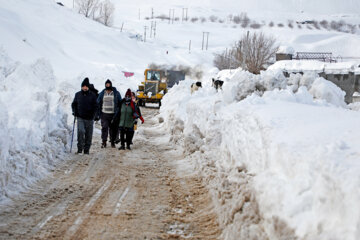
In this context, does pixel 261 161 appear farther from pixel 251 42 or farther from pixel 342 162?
pixel 251 42

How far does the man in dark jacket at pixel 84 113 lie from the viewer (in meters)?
11.2

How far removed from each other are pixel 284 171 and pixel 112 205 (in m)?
3.10

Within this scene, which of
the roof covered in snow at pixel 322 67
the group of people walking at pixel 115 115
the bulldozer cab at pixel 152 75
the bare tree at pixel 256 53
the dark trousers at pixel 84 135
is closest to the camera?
the dark trousers at pixel 84 135

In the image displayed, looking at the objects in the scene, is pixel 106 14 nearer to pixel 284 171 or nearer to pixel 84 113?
pixel 84 113

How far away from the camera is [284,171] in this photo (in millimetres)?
4227

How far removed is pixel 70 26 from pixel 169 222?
95.2 meters

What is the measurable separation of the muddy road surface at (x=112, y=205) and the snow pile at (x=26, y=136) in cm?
28

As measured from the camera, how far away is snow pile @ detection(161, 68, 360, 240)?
3.35 m

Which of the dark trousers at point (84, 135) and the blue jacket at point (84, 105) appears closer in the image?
the dark trousers at point (84, 135)

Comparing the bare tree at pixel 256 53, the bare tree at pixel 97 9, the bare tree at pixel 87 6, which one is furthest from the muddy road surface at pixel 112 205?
the bare tree at pixel 87 6

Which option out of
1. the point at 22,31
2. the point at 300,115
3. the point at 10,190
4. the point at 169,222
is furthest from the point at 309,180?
the point at 22,31

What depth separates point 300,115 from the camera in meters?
5.80

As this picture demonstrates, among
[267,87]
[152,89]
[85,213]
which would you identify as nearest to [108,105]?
[267,87]

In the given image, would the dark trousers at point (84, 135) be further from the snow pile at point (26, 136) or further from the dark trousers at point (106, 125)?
the dark trousers at point (106, 125)
